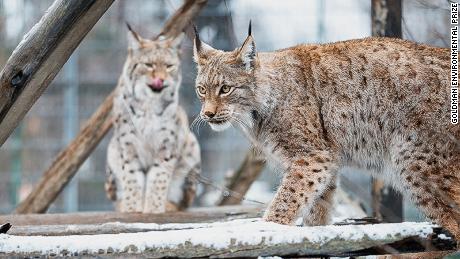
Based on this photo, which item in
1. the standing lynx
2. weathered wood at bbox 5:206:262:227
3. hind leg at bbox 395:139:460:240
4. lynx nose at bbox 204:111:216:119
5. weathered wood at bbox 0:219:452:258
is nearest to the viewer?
weathered wood at bbox 0:219:452:258

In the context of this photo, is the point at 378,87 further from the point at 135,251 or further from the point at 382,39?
the point at 135,251

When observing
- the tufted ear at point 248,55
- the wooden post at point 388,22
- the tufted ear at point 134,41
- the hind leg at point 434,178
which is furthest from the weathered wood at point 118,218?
the tufted ear at point 134,41

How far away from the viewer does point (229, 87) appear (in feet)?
16.9

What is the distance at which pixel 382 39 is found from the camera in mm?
5328

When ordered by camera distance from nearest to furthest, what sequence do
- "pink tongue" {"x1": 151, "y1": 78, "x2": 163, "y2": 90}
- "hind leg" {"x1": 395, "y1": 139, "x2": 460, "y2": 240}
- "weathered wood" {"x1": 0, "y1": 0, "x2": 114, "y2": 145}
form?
"weathered wood" {"x1": 0, "y1": 0, "x2": 114, "y2": 145}
"hind leg" {"x1": 395, "y1": 139, "x2": 460, "y2": 240}
"pink tongue" {"x1": 151, "y1": 78, "x2": 163, "y2": 90}

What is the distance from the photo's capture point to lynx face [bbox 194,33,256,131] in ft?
16.7

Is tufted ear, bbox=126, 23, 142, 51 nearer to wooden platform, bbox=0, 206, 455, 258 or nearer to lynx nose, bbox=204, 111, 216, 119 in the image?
lynx nose, bbox=204, 111, 216, 119

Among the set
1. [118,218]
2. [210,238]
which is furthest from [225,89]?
[118,218]

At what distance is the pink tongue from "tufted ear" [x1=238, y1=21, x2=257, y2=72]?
11.0 ft

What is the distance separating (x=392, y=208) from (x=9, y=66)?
3643 mm

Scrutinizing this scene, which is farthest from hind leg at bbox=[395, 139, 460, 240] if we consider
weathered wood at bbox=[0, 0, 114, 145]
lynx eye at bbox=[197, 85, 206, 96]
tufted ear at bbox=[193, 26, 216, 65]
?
weathered wood at bbox=[0, 0, 114, 145]

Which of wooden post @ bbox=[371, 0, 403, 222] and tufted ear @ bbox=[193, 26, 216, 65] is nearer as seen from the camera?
tufted ear @ bbox=[193, 26, 216, 65]

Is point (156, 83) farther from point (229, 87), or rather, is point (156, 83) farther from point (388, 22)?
point (229, 87)

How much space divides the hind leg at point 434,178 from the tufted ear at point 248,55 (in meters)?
1.05
